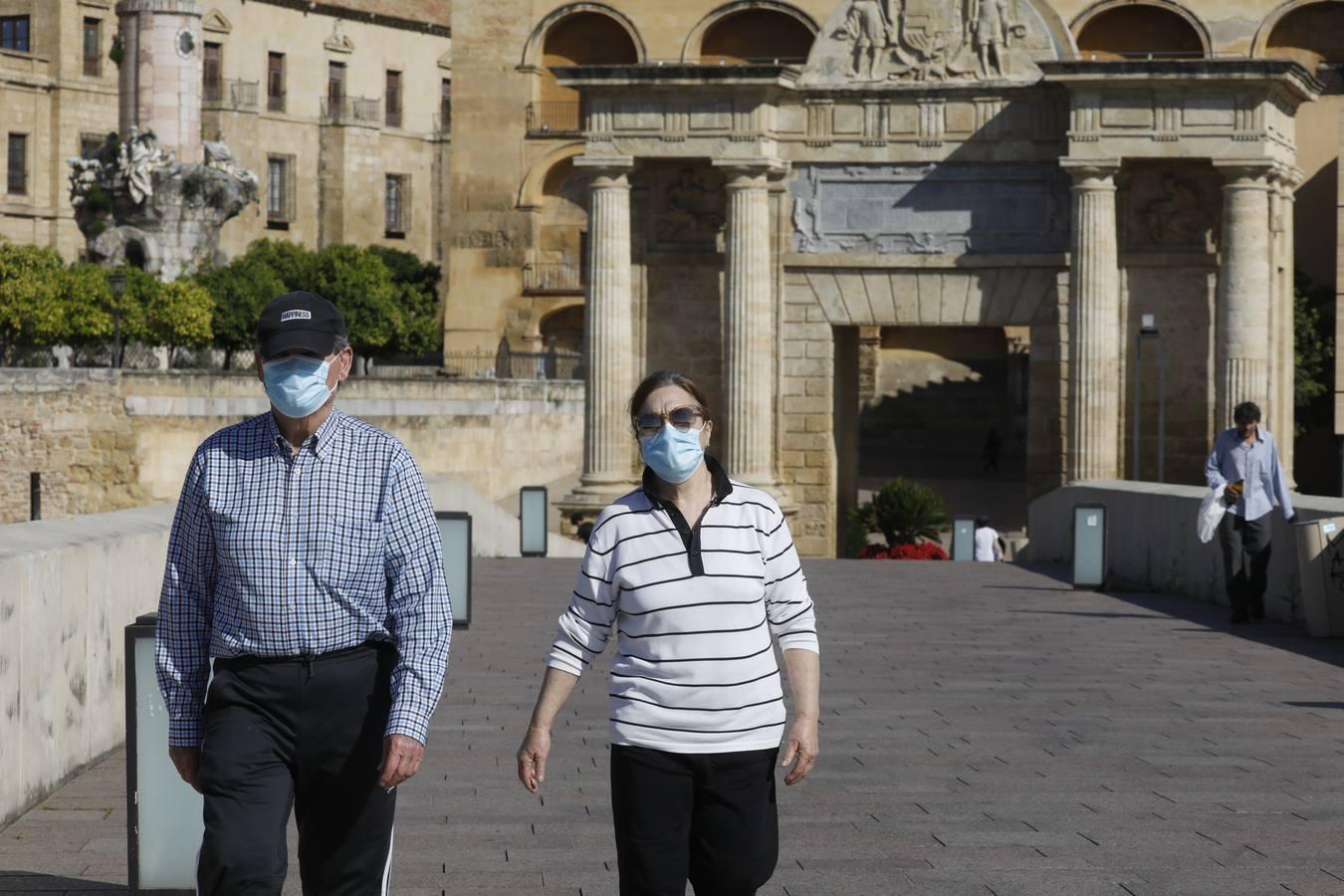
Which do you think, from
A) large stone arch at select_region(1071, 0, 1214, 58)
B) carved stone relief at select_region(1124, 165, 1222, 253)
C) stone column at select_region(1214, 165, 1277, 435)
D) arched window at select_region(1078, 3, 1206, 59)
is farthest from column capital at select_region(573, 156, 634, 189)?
arched window at select_region(1078, 3, 1206, 59)

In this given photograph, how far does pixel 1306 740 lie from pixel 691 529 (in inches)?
239

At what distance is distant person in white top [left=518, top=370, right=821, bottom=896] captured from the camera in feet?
18.4

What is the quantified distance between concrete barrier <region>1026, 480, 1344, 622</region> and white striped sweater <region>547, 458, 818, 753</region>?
1124 cm

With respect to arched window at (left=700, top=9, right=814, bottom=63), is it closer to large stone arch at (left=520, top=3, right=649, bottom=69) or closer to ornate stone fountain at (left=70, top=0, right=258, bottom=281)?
large stone arch at (left=520, top=3, right=649, bottom=69)

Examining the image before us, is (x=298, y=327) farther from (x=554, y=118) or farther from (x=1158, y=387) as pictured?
(x=554, y=118)

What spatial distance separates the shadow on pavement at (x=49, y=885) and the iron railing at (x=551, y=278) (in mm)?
60303

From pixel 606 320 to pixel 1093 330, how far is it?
6262mm

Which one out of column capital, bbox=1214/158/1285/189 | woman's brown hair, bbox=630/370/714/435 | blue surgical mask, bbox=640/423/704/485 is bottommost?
blue surgical mask, bbox=640/423/704/485

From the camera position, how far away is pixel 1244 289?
2883 centimetres

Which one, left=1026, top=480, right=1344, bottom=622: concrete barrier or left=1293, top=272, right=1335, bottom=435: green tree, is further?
left=1293, top=272, right=1335, bottom=435: green tree

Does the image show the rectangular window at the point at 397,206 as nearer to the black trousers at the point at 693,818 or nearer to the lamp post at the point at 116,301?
the lamp post at the point at 116,301

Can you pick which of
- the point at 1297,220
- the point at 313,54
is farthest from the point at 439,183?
the point at 1297,220

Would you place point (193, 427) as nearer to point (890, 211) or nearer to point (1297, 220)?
point (890, 211)

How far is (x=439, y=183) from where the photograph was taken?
90062mm
